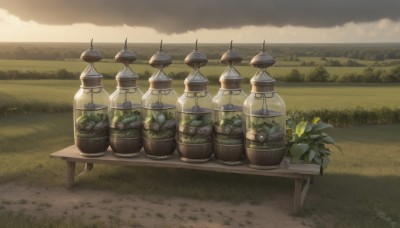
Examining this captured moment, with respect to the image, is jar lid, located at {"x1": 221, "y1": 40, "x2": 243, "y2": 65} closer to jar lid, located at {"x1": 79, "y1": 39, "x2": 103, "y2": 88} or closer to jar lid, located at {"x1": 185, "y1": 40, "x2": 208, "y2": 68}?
jar lid, located at {"x1": 185, "y1": 40, "x2": 208, "y2": 68}

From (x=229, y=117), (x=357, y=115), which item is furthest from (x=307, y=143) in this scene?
(x=357, y=115)

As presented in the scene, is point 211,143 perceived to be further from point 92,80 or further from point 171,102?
point 92,80

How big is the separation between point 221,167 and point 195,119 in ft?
3.14

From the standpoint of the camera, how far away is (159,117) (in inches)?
316

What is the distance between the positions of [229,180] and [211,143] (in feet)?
4.06

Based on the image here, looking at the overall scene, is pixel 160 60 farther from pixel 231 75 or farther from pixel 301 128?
A: pixel 301 128

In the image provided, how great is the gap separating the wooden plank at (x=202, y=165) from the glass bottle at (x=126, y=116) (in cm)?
20

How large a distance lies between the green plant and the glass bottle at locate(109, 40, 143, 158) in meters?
2.86

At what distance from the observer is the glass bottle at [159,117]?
7992 millimetres

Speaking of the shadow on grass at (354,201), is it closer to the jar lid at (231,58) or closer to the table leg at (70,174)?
the jar lid at (231,58)

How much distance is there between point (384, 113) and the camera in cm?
1748

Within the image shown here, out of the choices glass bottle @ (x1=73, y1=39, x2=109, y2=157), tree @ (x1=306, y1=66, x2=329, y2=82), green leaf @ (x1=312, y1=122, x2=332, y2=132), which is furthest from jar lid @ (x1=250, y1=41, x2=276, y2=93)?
tree @ (x1=306, y1=66, x2=329, y2=82)

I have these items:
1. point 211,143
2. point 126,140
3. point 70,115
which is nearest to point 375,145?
point 211,143

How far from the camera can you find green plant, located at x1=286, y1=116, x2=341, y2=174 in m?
7.85
